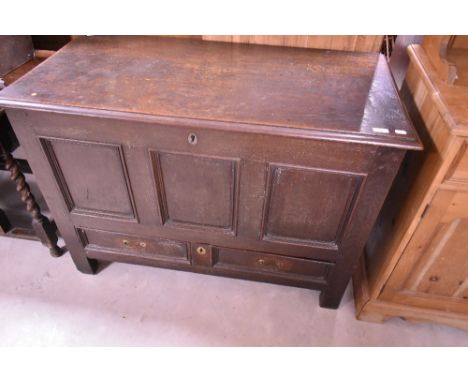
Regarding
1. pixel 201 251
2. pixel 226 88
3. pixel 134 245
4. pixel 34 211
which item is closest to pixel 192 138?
pixel 226 88

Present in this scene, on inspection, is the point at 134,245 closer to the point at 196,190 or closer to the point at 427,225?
the point at 196,190

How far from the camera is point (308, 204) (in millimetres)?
1104

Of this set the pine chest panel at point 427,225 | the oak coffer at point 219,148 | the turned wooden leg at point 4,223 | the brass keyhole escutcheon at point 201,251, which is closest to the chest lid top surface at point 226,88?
the oak coffer at point 219,148

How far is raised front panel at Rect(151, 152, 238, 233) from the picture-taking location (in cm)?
106

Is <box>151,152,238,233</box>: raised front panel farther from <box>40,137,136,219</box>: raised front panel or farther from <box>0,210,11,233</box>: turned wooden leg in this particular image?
<box>0,210,11,233</box>: turned wooden leg

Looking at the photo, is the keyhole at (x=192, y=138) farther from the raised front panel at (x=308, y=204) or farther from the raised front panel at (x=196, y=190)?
the raised front panel at (x=308, y=204)

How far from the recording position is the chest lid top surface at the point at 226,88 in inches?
36.2

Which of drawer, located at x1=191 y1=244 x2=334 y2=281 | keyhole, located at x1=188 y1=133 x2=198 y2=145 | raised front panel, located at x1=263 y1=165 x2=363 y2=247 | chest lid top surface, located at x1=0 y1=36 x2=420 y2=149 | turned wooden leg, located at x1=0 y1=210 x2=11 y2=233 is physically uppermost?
chest lid top surface, located at x1=0 y1=36 x2=420 y2=149

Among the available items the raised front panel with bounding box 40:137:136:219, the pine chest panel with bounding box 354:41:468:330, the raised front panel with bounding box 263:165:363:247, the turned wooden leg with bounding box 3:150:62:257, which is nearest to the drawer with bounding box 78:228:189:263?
the raised front panel with bounding box 40:137:136:219

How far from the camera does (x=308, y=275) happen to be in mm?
1369

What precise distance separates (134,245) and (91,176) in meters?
0.37
